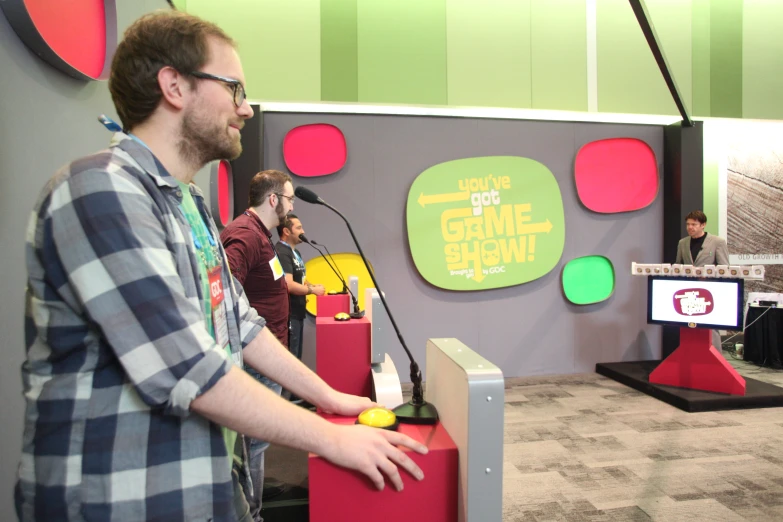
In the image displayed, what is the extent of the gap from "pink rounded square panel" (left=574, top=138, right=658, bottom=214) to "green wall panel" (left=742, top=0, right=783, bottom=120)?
3.97ft

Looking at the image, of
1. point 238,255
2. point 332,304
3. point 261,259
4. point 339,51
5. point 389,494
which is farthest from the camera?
point 339,51

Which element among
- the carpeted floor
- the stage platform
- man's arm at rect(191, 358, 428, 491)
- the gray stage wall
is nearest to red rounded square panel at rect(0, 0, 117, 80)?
man's arm at rect(191, 358, 428, 491)

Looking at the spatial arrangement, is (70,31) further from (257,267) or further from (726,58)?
(726,58)

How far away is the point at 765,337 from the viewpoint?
15.8 ft

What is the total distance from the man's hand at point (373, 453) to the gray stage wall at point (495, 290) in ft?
11.7

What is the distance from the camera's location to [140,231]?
1.95 ft

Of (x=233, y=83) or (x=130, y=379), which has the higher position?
(x=233, y=83)

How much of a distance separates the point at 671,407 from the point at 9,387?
13.2 ft

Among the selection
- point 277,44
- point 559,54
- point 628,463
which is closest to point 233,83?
point 628,463

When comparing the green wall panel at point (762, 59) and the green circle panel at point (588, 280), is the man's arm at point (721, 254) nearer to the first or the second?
the green circle panel at point (588, 280)

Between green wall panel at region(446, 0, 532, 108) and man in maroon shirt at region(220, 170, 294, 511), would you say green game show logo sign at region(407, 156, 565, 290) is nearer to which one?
green wall panel at region(446, 0, 532, 108)

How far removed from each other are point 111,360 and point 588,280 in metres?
4.60

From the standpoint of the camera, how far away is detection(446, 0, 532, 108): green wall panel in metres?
4.23

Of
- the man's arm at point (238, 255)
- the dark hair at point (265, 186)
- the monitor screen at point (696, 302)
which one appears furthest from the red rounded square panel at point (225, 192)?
the monitor screen at point (696, 302)
